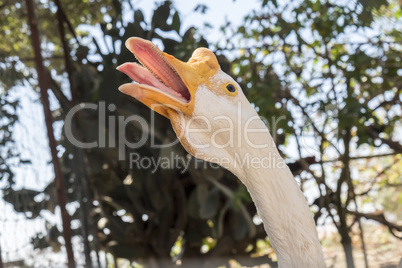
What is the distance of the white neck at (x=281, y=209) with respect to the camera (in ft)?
3.55

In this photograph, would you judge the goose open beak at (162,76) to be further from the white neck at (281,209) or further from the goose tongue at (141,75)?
the white neck at (281,209)

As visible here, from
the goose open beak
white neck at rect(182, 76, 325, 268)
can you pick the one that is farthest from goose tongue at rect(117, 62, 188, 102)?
white neck at rect(182, 76, 325, 268)

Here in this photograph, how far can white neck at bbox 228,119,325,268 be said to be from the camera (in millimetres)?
1082

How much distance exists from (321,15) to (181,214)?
1.24 m

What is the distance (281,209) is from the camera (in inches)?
42.8

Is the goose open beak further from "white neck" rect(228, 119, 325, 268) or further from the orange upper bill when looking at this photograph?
"white neck" rect(228, 119, 325, 268)

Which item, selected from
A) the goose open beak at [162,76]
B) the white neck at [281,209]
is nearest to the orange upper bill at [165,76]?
the goose open beak at [162,76]

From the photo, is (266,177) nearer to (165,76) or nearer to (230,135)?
(230,135)

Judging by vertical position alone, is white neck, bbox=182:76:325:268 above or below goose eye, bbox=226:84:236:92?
below

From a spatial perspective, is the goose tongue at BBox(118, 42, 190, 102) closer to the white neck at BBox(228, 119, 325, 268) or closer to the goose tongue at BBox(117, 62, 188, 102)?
the goose tongue at BBox(117, 62, 188, 102)

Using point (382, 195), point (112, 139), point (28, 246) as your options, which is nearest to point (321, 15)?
point (112, 139)

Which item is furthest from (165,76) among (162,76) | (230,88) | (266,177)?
(266,177)

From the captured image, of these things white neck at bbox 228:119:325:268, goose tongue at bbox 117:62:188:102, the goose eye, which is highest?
goose tongue at bbox 117:62:188:102

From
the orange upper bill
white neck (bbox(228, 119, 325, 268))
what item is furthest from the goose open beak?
white neck (bbox(228, 119, 325, 268))
